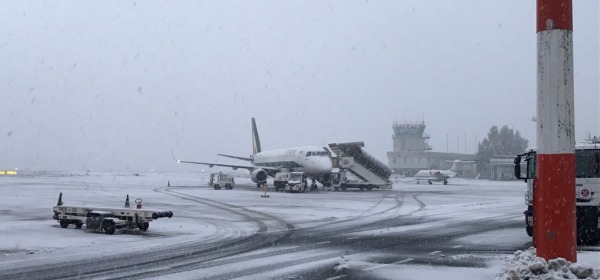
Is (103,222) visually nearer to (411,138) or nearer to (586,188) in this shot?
(586,188)

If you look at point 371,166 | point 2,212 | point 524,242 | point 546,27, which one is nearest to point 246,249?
point 524,242

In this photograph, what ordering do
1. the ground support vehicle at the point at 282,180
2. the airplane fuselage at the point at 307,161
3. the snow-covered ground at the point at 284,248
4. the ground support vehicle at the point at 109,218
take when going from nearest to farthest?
the snow-covered ground at the point at 284,248 < the ground support vehicle at the point at 109,218 < the ground support vehicle at the point at 282,180 < the airplane fuselage at the point at 307,161

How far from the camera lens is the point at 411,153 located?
A: 516ft

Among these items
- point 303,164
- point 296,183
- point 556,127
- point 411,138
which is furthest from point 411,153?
point 556,127

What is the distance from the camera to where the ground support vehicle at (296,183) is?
1777 inches

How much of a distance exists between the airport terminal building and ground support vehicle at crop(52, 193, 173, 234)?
140m

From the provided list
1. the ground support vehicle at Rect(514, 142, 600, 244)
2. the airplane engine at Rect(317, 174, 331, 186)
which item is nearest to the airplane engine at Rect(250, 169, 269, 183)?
the airplane engine at Rect(317, 174, 331, 186)

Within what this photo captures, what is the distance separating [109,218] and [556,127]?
12936 mm

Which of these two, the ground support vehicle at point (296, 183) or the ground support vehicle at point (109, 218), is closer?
the ground support vehicle at point (109, 218)

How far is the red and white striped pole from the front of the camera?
28.9 ft

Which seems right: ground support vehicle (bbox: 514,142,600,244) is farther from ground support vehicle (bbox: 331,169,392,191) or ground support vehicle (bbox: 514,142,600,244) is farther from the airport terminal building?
the airport terminal building

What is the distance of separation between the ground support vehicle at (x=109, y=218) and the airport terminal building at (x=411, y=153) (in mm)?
139683

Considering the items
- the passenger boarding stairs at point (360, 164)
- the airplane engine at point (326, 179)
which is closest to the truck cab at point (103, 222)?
the airplane engine at point (326, 179)

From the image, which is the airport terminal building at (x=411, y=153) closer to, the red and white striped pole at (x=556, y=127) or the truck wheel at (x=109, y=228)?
the truck wheel at (x=109, y=228)
